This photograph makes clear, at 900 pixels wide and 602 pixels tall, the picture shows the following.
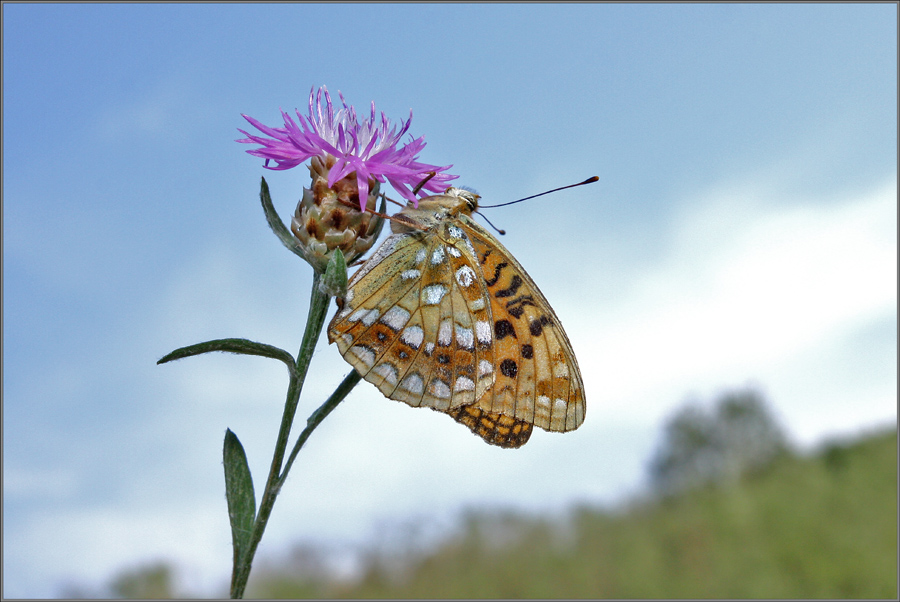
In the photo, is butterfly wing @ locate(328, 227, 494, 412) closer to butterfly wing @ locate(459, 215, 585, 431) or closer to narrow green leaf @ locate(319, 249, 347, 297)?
butterfly wing @ locate(459, 215, 585, 431)

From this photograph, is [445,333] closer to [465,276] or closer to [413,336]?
[413,336]

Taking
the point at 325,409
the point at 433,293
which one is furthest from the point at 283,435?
the point at 433,293

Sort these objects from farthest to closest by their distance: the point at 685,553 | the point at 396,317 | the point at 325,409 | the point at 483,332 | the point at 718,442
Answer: the point at 718,442 → the point at 685,553 → the point at 483,332 → the point at 396,317 → the point at 325,409

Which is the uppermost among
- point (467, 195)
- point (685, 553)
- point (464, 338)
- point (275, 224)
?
point (467, 195)

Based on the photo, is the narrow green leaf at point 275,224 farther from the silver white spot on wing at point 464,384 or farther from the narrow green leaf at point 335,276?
the silver white spot on wing at point 464,384

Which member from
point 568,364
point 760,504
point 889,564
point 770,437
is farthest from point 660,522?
point 568,364

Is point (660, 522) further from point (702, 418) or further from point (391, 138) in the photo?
point (391, 138)

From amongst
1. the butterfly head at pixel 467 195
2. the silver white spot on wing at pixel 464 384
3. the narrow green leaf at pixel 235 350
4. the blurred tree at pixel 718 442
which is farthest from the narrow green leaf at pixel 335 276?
the blurred tree at pixel 718 442
